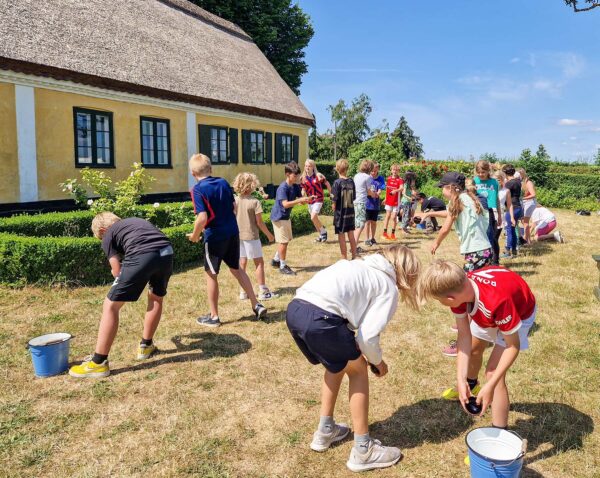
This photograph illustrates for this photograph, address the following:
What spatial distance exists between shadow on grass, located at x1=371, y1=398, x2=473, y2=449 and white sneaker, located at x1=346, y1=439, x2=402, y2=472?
25 centimetres

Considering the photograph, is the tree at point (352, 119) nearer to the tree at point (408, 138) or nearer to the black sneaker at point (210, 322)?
the tree at point (408, 138)

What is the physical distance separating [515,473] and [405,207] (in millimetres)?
11140

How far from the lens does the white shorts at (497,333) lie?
311cm

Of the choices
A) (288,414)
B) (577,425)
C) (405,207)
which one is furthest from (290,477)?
(405,207)

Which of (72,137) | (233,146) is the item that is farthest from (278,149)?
(72,137)

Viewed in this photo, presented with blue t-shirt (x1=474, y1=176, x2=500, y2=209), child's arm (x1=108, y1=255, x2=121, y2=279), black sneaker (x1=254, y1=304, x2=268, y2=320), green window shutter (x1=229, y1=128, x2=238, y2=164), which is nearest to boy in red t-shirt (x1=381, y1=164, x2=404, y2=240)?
blue t-shirt (x1=474, y1=176, x2=500, y2=209)

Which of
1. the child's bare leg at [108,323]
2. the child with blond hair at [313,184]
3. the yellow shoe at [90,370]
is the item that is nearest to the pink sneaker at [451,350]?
the child's bare leg at [108,323]

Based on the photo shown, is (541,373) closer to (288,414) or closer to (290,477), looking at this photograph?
(288,414)

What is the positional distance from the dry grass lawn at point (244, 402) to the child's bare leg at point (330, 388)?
1.11 ft

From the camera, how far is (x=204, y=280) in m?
7.82

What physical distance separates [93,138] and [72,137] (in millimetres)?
741

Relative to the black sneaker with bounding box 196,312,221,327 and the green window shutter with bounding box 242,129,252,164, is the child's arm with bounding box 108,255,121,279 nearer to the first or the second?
the black sneaker with bounding box 196,312,221,327

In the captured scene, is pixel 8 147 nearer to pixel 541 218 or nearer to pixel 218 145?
pixel 218 145

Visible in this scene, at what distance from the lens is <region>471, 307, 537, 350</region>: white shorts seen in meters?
3.11
